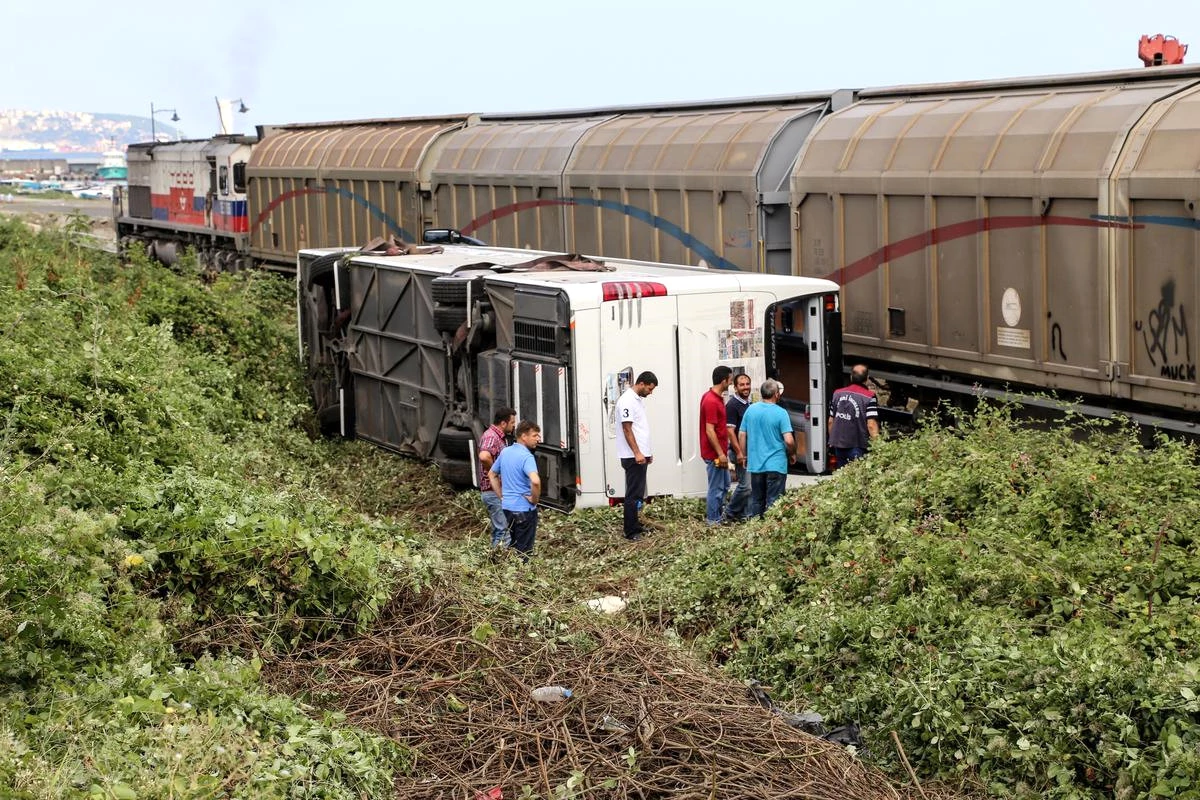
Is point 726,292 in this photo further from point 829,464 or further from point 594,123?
point 594,123

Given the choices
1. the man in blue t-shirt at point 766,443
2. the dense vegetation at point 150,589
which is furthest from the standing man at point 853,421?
Result: the dense vegetation at point 150,589

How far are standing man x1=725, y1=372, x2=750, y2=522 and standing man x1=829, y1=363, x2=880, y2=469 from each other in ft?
3.21

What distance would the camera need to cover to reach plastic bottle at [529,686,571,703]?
7.46 m

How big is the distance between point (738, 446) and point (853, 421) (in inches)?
50.0

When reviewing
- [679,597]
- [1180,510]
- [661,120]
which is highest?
[661,120]

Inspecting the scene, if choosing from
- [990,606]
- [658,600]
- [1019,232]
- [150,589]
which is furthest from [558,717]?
[1019,232]

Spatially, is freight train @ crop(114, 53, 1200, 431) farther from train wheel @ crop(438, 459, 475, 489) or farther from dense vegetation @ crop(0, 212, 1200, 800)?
train wheel @ crop(438, 459, 475, 489)

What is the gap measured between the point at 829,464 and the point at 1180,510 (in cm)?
533

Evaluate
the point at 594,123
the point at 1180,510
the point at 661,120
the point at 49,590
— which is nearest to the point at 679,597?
the point at 1180,510

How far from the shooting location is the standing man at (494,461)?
39.7 feet

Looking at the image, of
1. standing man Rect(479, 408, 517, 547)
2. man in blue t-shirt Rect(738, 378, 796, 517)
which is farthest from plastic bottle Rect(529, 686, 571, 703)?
man in blue t-shirt Rect(738, 378, 796, 517)

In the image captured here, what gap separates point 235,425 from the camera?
53.7ft

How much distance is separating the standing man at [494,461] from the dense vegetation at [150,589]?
1.26 metres

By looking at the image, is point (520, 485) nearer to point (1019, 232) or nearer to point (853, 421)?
point (853, 421)
